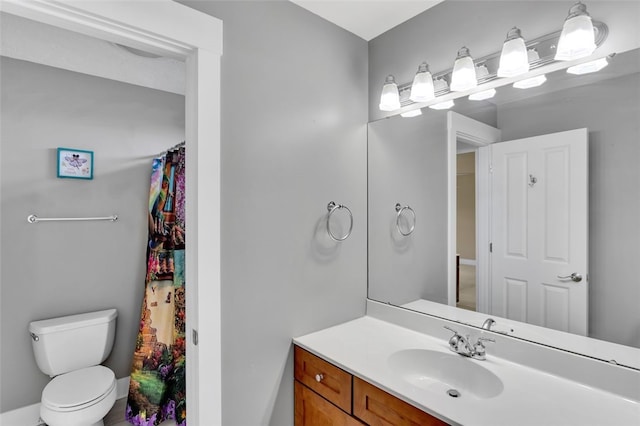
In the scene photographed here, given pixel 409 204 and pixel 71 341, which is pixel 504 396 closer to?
pixel 409 204

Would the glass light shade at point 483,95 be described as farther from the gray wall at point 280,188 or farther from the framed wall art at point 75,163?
the framed wall art at point 75,163

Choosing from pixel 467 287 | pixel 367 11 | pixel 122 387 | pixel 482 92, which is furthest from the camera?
pixel 122 387

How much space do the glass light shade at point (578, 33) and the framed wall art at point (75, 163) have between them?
2.81m

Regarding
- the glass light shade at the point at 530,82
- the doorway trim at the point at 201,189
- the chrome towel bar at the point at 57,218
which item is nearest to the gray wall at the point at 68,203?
the chrome towel bar at the point at 57,218

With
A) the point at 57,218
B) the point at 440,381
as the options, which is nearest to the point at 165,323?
the point at 57,218

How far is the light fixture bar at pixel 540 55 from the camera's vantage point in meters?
1.11

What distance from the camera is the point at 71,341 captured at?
2.11 metres

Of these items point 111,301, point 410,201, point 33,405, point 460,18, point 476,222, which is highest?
point 460,18

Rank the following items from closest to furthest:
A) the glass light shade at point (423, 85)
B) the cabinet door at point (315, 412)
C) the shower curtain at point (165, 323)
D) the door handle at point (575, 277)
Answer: the door handle at point (575, 277) → the cabinet door at point (315, 412) → the glass light shade at point (423, 85) → the shower curtain at point (165, 323)

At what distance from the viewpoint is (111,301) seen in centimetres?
243

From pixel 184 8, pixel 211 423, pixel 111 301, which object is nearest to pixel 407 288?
pixel 211 423

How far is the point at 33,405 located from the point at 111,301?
0.77 m

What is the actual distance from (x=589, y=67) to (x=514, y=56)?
24 centimetres

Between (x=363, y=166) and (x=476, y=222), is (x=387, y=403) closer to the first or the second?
(x=476, y=222)
